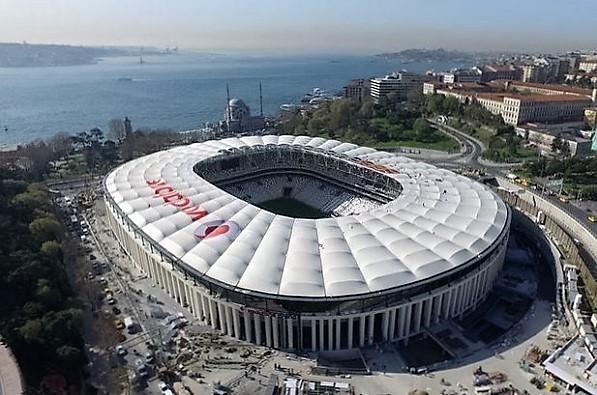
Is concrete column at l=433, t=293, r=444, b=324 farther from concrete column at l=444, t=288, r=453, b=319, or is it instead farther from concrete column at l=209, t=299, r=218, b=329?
concrete column at l=209, t=299, r=218, b=329

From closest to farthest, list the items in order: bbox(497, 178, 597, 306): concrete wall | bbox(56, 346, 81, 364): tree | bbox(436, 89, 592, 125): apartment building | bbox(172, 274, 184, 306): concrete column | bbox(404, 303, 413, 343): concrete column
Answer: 1. bbox(56, 346, 81, 364): tree
2. bbox(404, 303, 413, 343): concrete column
3. bbox(172, 274, 184, 306): concrete column
4. bbox(497, 178, 597, 306): concrete wall
5. bbox(436, 89, 592, 125): apartment building

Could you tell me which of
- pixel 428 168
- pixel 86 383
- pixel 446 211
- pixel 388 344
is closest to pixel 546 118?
pixel 428 168

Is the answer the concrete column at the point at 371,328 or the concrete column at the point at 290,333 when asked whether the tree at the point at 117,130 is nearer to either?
the concrete column at the point at 290,333

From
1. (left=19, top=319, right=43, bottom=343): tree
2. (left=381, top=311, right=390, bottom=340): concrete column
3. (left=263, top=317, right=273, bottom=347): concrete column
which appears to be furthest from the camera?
(left=381, top=311, right=390, bottom=340): concrete column

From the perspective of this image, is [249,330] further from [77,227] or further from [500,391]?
[77,227]

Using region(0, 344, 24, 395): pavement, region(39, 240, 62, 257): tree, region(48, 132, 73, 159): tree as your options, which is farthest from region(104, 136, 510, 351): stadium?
region(48, 132, 73, 159): tree

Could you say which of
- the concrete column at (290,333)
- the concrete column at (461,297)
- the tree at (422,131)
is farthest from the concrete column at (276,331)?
the tree at (422,131)
